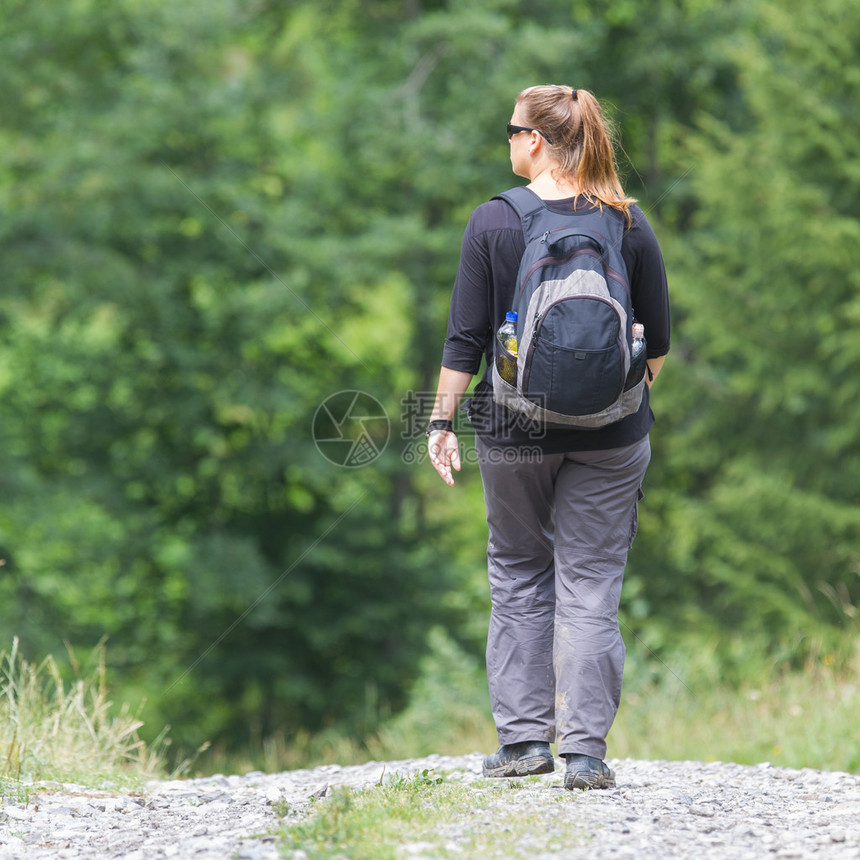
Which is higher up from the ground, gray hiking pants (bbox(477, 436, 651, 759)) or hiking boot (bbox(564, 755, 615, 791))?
gray hiking pants (bbox(477, 436, 651, 759))

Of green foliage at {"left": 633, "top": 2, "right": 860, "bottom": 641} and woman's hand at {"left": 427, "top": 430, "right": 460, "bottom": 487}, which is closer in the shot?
woman's hand at {"left": 427, "top": 430, "right": 460, "bottom": 487}

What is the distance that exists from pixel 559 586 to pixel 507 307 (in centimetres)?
80

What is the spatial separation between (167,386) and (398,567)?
370cm

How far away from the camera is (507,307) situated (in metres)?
2.75

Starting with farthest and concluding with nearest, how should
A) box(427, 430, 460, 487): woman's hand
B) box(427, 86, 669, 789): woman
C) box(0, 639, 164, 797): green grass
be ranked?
box(0, 639, 164, 797): green grass < box(427, 430, 460, 487): woman's hand < box(427, 86, 669, 789): woman

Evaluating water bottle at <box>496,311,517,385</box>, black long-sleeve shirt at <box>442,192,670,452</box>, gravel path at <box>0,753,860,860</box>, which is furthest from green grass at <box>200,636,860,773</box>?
water bottle at <box>496,311,517,385</box>

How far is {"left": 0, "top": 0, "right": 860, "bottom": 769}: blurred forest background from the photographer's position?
995 centimetres

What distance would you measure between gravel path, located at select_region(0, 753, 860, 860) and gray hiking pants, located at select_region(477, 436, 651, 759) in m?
0.21

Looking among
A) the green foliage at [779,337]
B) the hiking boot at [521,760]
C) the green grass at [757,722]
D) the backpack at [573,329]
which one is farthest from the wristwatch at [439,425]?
the green foliage at [779,337]

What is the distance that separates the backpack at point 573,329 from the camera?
2.46m

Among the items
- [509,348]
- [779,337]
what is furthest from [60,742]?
[779,337]

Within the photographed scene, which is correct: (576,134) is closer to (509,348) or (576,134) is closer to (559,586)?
(509,348)

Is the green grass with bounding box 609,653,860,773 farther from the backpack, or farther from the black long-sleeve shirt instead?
the backpack

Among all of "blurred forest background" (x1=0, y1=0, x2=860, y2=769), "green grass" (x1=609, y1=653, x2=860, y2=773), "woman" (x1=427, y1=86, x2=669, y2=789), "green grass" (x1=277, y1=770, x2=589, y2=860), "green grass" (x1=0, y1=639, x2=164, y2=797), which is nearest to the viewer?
"green grass" (x1=277, y1=770, x2=589, y2=860)
